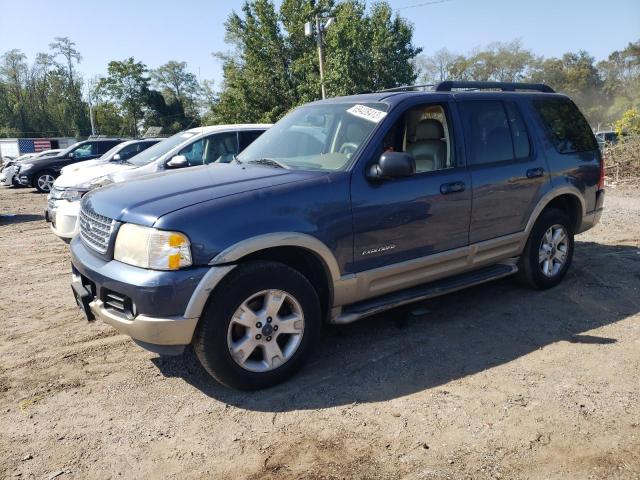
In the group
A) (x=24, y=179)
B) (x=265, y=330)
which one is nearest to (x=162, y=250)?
(x=265, y=330)

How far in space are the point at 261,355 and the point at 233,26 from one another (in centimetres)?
3934

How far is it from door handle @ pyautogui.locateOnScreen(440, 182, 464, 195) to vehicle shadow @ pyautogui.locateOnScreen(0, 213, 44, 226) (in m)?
9.83

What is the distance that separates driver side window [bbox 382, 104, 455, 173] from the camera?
14.1 ft

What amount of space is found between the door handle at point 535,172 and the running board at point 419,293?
0.84 metres

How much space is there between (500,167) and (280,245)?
2315 mm

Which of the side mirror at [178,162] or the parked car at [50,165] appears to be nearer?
the side mirror at [178,162]

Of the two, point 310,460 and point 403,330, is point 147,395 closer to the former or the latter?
point 310,460

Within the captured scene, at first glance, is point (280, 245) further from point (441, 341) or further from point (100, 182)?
point (100, 182)

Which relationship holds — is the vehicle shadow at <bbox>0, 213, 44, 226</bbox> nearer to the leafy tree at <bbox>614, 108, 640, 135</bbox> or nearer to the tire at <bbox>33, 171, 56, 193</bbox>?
the tire at <bbox>33, 171, 56, 193</bbox>

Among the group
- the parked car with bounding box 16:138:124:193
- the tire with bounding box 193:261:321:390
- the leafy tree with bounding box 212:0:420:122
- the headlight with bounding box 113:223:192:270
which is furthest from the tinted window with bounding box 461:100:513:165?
the leafy tree with bounding box 212:0:420:122

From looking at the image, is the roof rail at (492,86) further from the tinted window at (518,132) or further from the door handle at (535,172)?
the door handle at (535,172)

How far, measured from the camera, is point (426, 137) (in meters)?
4.54

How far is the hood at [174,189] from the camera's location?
3.31 meters

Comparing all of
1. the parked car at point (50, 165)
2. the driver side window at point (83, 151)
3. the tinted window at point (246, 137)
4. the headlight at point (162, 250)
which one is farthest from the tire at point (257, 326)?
the driver side window at point (83, 151)
